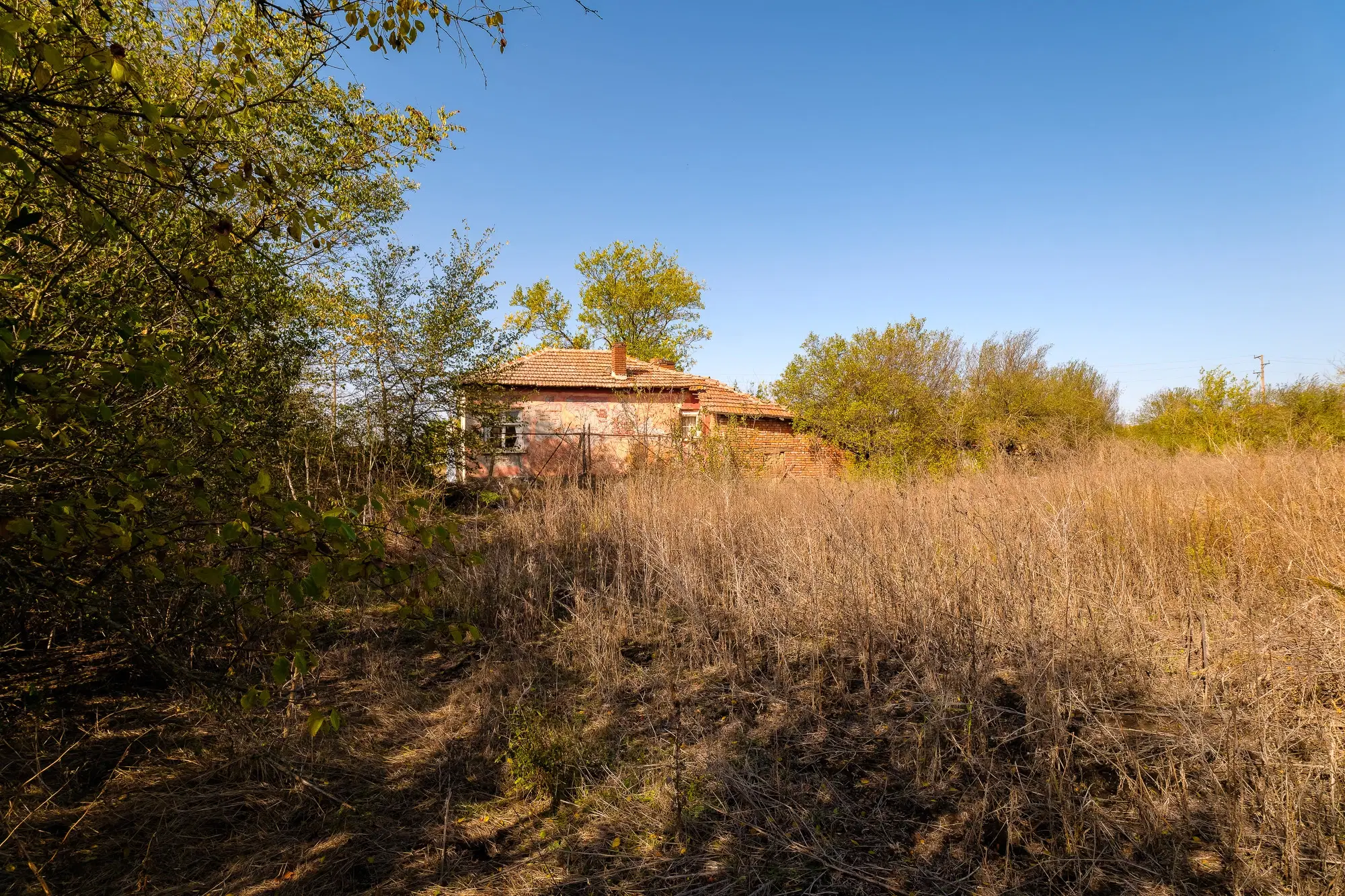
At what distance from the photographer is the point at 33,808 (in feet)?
9.49

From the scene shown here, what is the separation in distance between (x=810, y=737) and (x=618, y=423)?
16.6 metres

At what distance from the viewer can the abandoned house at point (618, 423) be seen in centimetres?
1193

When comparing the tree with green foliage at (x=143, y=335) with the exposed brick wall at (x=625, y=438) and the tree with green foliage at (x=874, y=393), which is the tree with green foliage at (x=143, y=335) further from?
the tree with green foliage at (x=874, y=393)

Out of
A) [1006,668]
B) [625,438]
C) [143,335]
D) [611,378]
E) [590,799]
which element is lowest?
[590,799]

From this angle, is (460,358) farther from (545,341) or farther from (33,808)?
(545,341)

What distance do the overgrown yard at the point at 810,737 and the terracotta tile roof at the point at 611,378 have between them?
45.9 ft

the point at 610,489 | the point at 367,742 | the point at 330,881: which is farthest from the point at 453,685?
the point at 610,489

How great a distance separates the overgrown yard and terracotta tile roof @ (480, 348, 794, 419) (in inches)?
550

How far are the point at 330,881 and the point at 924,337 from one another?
17496 millimetres

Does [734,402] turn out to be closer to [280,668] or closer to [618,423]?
[618,423]

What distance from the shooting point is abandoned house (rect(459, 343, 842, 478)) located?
11.9 metres

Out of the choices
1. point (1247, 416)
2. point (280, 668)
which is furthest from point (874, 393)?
point (280, 668)

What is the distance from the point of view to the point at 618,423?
771 inches

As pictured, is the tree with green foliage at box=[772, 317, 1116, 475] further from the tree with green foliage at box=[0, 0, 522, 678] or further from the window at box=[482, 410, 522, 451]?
the tree with green foliage at box=[0, 0, 522, 678]
